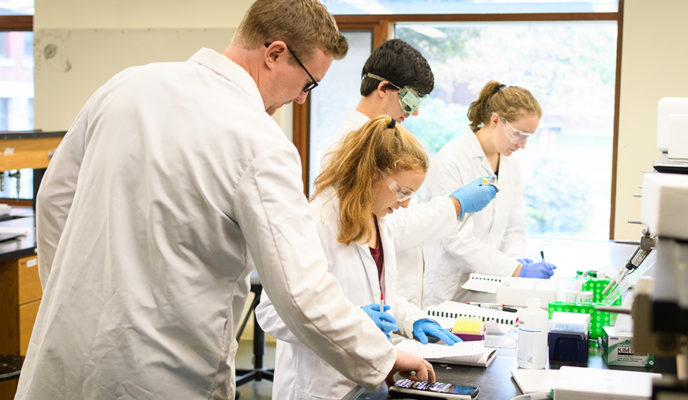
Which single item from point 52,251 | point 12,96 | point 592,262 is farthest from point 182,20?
point 52,251

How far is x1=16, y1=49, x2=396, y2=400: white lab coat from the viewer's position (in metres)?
1.30

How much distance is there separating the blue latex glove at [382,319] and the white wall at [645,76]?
3.11 metres

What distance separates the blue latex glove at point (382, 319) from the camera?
5.90 feet

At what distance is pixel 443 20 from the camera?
4.75 meters

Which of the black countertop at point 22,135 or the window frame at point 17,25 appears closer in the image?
the black countertop at point 22,135

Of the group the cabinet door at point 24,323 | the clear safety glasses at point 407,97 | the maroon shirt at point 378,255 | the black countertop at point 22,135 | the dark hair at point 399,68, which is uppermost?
the dark hair at point 399,68

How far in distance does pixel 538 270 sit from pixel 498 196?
555 millimetres

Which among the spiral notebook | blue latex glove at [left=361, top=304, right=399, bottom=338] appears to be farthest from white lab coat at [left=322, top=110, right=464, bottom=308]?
blue latex glove at [left=361, top=304, right=399, bottom=338]

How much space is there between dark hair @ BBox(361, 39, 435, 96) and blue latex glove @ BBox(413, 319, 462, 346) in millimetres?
1023

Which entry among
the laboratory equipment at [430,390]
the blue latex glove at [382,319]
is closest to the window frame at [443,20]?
the blue latex glove at [382,319]

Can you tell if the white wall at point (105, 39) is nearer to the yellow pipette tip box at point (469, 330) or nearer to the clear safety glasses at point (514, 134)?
the clear safety glasses at point (514, 134)

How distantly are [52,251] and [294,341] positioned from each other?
0.62 metres

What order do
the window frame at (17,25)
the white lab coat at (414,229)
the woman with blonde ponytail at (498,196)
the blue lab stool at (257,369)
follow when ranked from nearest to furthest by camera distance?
the white lab coat at (414,229), the woman with blonde ponytail at (498,196), the blue lab stool at (257,369), the window frame at (17,25)

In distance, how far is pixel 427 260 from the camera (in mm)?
3172
